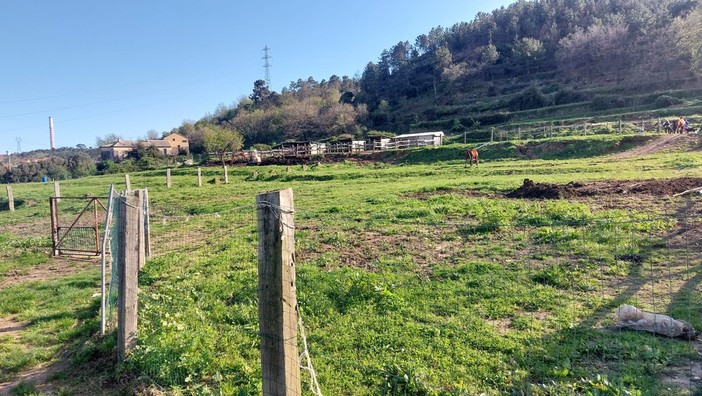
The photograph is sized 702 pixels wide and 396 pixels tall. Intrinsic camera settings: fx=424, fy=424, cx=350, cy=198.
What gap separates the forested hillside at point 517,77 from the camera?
64375 mm

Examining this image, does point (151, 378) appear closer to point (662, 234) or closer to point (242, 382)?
point (242, 382)

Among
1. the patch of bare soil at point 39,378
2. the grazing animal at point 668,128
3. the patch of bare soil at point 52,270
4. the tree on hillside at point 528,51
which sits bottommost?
the patch of bare soil at point 39,378

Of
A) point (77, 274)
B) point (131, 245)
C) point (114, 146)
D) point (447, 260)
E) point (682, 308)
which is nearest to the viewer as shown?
point (131, 245)

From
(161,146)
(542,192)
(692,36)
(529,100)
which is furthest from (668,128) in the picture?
(161,146)

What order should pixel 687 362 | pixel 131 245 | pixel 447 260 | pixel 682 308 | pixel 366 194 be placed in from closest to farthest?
pixel 687 362 < pixel 131 245 < pixel 682 308 < pixel 447 260 < pixel 366 194

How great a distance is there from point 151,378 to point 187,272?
13.5ft

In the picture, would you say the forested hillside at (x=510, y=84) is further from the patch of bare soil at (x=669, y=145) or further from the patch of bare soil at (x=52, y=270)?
the patch of bare soil at (x=52, y=270)

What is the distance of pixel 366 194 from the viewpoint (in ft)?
61.0

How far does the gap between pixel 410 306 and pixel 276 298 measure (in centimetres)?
333

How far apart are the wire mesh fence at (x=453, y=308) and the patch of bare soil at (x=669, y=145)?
17.7 meters

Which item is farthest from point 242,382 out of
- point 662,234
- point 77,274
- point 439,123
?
point 439,123

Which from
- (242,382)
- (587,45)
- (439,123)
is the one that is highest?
(587,45)

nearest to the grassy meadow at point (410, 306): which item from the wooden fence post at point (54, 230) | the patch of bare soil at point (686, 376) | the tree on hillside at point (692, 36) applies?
the patch of bare soil at point (686, 376)

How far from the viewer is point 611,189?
1399cm
